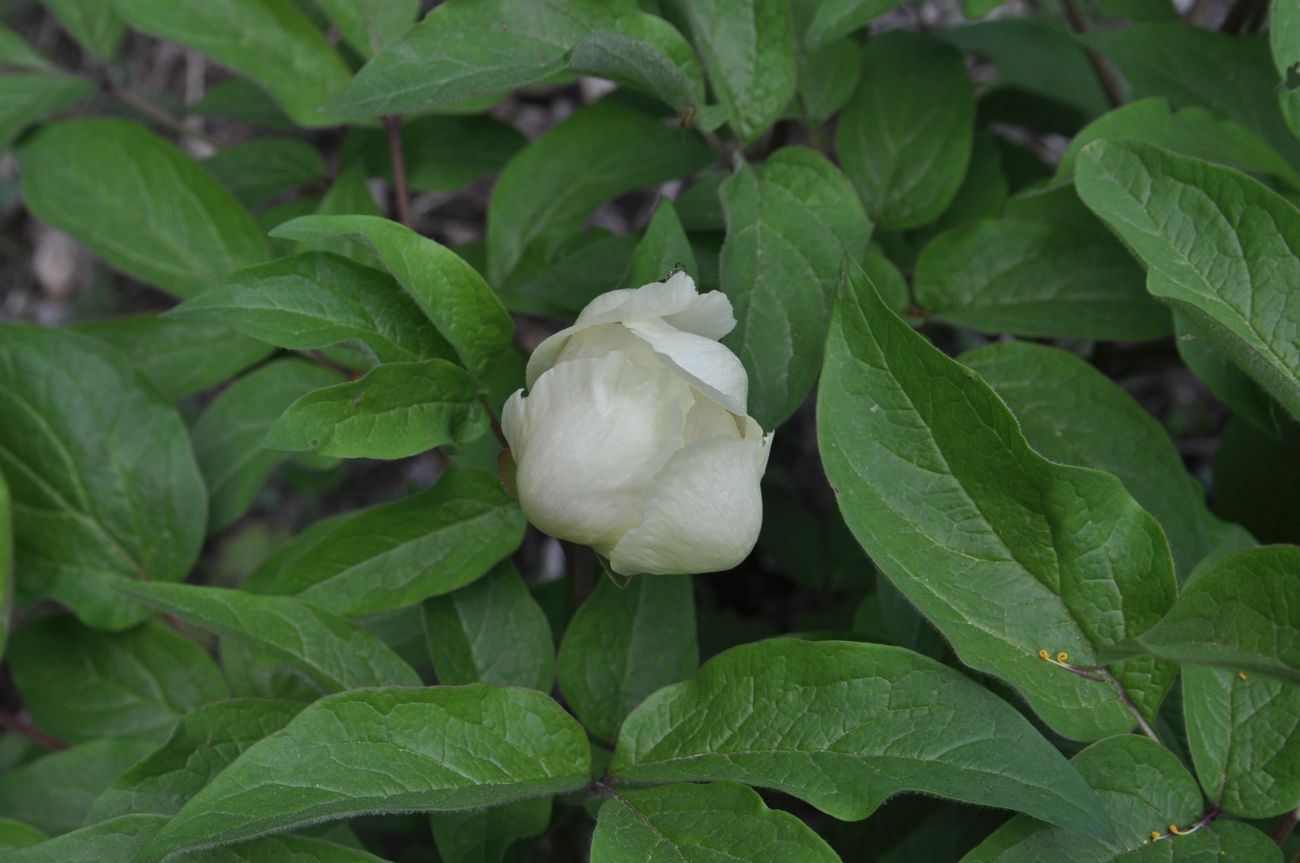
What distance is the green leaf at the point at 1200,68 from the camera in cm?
123

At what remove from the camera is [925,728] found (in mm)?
753

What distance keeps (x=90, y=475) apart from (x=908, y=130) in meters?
1.05

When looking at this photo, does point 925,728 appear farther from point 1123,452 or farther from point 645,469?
point 1123,452

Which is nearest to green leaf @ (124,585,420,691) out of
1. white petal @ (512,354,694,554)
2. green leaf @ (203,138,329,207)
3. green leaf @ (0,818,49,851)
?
white petal @ (512,354,694,554)

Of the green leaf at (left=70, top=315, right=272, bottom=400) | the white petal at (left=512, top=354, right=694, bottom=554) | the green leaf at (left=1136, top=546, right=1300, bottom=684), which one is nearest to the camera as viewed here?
the green leaf at (left=1136, top=546, right=1300, bottom=684)

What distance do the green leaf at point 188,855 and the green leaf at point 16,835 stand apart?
272 millimetres

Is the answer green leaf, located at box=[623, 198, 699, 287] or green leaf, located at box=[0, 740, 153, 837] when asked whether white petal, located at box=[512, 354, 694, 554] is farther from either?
green leaf, located at box=[0, 740, 153, 837]

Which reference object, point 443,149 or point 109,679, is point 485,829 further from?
point 443,149

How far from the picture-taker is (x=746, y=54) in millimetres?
1067

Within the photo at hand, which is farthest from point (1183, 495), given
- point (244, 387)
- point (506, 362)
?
point (244, 387)

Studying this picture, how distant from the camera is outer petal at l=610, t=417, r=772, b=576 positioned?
773 mm

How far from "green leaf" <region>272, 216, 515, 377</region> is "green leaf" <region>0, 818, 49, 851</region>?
0.63 metres

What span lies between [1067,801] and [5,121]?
4.84 feet

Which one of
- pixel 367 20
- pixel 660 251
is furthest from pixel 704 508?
pixel 367 20
